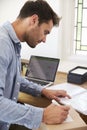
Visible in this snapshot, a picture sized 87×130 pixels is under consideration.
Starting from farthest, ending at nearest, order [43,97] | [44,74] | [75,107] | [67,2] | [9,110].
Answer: [67,2] → [44,74] → [43,97] → [75,107] → [9,110]

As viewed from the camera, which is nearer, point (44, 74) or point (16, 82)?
point (16, 82)

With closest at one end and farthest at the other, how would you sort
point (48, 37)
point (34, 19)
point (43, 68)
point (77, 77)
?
point (34, 19) → point (77, 77) → point (43, 68) → point (48, 37)

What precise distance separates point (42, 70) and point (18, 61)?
75 centimetres

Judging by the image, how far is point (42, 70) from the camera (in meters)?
2.21

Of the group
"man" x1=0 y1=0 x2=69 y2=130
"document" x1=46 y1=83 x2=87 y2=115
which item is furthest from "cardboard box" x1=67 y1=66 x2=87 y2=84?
"man" x1=0 y1=0 x2=69 y2=130

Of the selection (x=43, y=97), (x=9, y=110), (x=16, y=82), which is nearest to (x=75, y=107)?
(x=43, y=97)

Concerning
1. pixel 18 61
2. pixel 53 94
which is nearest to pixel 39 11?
pixel 18 61

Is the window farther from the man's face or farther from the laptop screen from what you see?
the man's face

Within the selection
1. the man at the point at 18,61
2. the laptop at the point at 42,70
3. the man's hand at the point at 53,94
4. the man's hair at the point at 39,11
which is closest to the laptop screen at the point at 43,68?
the laptop at the point at 42,70

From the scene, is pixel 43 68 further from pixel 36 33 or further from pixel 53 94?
pixel 36 33

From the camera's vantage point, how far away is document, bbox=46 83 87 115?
159 cm

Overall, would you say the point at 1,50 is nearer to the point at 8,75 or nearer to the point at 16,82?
the point at 8,75

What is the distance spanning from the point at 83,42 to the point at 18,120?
1.56 meters

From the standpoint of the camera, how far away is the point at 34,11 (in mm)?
1416
